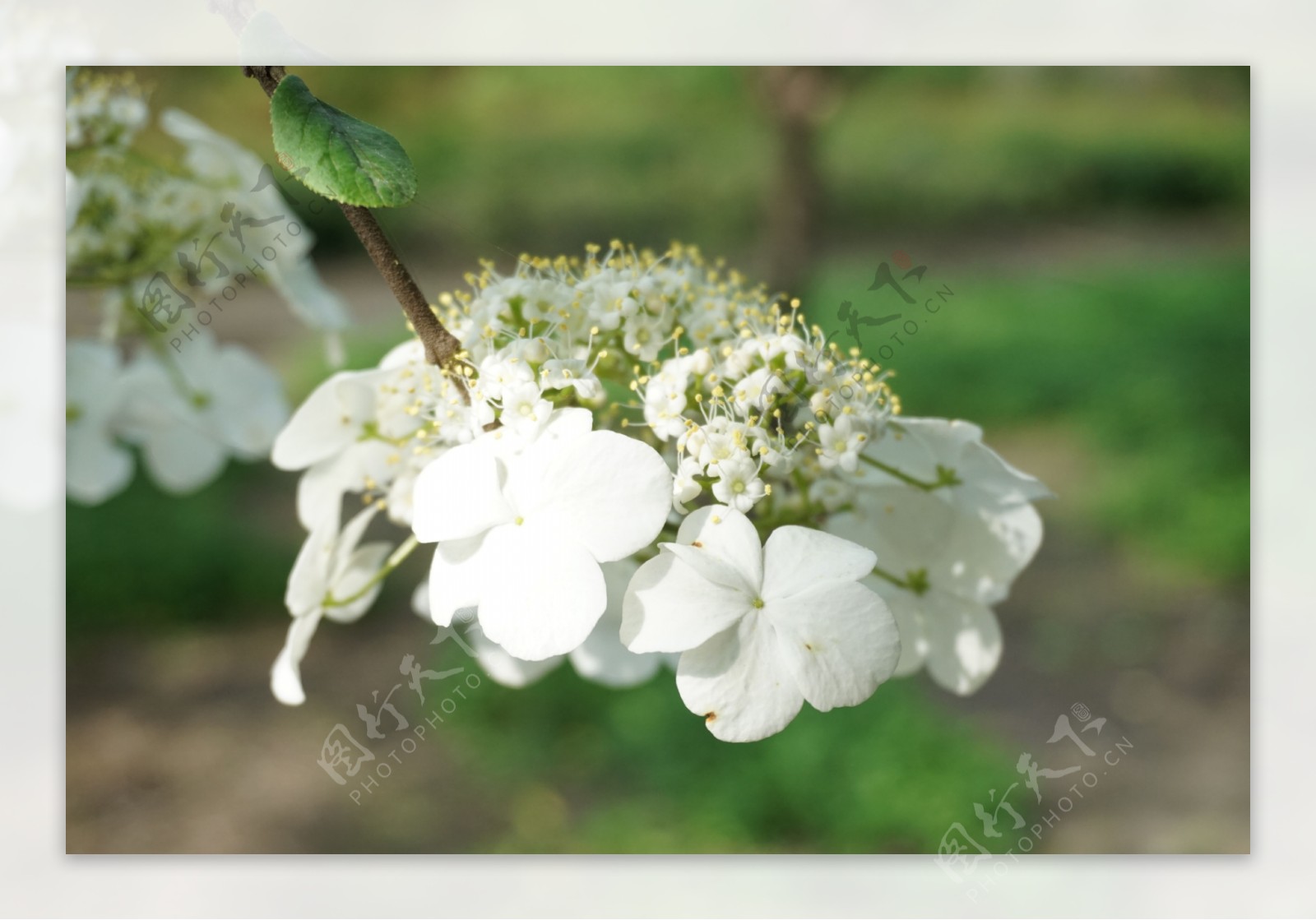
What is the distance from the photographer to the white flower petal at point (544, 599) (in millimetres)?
428

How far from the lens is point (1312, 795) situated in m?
0.91

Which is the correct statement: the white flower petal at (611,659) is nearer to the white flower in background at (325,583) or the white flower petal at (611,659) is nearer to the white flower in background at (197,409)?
the white flower in background at (325,583)

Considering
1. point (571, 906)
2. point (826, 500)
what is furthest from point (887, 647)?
point (571, 906)

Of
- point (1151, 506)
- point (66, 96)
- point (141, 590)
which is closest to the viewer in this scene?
point (66, 96)

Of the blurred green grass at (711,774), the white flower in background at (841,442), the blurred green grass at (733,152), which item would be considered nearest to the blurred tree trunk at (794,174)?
the blurred green grass at (733,152)

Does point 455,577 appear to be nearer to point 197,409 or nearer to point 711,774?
point 197,409

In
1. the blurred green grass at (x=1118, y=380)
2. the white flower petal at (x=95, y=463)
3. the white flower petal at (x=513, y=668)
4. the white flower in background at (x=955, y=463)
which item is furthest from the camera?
the blurred green grass at (x=1118, y=380)

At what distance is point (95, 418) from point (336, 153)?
41 centimetres

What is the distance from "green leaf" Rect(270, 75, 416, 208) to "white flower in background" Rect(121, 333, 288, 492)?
1.12 feet

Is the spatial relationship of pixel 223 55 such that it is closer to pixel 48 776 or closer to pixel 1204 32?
pixel 48 776

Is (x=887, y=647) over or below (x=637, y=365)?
below

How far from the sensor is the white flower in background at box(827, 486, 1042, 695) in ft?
1.91

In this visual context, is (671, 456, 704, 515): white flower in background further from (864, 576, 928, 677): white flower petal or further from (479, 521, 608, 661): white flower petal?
(864, 576, 928, 677): white flower petal

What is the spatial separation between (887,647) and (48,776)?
75 centimetres
